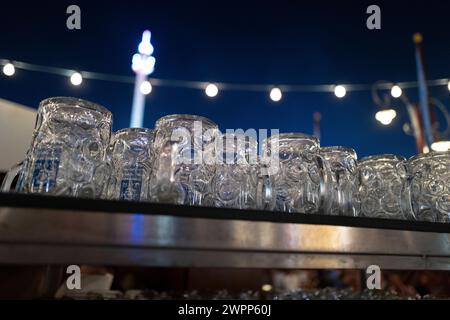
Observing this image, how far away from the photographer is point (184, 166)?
2.61ft

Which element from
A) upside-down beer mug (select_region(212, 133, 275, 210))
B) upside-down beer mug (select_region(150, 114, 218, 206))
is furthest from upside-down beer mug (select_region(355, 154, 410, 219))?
upside-down beer mug (select_region(150, 114, 218, 206))

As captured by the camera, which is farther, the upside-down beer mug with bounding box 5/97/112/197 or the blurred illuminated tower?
the blurred illuminated tower

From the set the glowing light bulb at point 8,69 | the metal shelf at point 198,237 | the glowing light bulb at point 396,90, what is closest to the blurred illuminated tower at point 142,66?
the glowing light bulb at point 8,69

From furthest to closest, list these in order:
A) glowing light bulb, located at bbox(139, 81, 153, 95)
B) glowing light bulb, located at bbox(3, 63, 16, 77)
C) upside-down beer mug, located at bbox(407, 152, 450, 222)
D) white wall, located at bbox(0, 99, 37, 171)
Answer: glowing light bulb, located at bbox(139, 81, 153, 95) → glowing light bulb, located at bbox(3, 63, 16, 77) → white wall, located at bbox(0, 99, 37, 171) → upside-down beer mug, located at bbox(407, 152, 450, 222)

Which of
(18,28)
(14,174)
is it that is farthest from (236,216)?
(18,28)

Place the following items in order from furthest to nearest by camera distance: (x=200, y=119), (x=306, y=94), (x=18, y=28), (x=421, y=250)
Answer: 1. (x=306, y=94)
2. (x=18, y=28)
3. (x=200, y=119)
4. (x=421, y=250)

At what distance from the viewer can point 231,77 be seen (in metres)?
5.29

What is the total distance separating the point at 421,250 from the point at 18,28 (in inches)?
166

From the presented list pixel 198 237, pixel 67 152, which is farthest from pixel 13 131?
pixel 198 237

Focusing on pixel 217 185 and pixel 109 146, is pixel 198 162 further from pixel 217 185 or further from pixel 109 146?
pixel 109 146

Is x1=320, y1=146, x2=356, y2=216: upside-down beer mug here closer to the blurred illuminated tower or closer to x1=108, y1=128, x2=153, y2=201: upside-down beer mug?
x1=108, y1=128, x2=153, y2=201: upside-down beer mug

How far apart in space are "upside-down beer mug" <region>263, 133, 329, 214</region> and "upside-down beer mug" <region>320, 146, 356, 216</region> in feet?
0.10

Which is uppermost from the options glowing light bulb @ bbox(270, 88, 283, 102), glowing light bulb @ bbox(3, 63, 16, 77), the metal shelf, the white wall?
glowing light bulb @ bbox(270, 88, 283, 102)

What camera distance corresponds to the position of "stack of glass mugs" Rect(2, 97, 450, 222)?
0.75 meters
